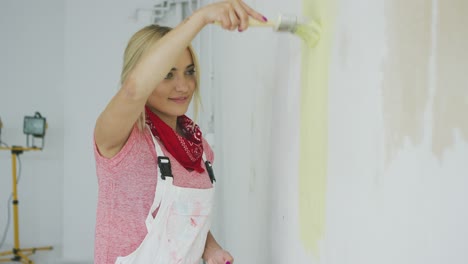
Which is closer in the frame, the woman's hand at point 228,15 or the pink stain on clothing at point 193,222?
the woman's hand at point 228,15

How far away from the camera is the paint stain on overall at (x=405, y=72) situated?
40 centimetres

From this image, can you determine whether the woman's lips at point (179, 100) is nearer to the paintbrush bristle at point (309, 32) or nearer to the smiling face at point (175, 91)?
the smiling face at point (175, 91)

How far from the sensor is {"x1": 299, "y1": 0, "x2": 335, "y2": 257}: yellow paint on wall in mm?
638

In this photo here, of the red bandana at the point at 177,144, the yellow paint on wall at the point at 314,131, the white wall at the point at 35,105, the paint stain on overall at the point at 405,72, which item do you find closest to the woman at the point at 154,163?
the red bandana at the point at 177,144

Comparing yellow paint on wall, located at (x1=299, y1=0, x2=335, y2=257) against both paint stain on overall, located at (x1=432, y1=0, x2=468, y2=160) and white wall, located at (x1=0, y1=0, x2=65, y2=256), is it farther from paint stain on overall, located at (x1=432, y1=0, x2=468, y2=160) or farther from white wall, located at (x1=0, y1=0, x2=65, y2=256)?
white wall, located at (x1=0, y1=0, x2=65, y2=256)

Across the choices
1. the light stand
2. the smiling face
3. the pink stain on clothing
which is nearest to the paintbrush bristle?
the smiling face

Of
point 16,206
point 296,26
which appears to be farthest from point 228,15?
point 16,206

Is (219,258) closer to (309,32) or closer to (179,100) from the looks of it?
(179,100)

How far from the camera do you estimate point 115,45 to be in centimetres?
339

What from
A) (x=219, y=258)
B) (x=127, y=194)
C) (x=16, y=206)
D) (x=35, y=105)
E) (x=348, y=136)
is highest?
(x=35, y=105)

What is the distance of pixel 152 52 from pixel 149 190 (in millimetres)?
313

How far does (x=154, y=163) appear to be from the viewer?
33.9 inches

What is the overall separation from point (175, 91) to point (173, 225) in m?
0.29

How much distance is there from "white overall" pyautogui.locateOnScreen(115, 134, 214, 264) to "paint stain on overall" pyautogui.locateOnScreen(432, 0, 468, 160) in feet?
1.92
